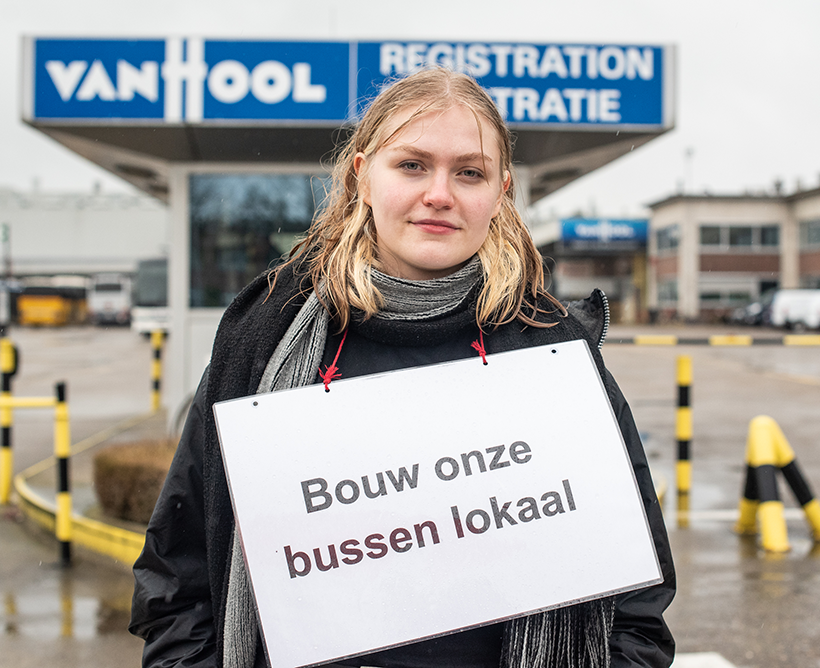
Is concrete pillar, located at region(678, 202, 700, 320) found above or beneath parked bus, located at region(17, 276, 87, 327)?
above

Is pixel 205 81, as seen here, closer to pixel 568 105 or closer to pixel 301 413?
pixel 568 105

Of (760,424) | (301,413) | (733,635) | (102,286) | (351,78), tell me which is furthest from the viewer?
(102,286)

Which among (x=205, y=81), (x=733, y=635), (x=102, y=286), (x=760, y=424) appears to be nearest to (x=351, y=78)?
(x=205, y=81)

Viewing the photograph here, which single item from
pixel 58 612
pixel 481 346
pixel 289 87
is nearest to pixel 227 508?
pixel 481 346

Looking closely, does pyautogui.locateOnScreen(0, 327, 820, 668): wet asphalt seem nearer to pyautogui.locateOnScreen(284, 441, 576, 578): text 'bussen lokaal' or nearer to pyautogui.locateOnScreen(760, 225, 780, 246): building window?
pyautogui.locateOnScreen(284, 441, 576, 578): text 'bussen lokaal'

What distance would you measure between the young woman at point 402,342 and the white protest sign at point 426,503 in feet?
0.21

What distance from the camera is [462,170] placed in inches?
53.2

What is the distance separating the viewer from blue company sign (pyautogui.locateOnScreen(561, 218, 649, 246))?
5150 centimetres

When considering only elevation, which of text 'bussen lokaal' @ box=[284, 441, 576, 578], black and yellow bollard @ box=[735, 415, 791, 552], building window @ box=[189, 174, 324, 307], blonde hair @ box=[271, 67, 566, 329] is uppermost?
building window @ box=[189, 174, 324, 307]

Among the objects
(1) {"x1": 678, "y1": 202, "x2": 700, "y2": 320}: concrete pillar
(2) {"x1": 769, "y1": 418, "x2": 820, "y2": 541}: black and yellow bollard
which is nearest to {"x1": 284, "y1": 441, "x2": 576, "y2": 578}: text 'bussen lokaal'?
(2) {"x1": 769, "y1": 418, "x2": 820, "y2": 541}: black and yellow bollard

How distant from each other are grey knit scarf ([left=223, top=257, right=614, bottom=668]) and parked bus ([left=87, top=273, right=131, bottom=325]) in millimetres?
45230

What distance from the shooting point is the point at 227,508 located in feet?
4.35

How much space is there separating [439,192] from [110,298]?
4628 centimetres

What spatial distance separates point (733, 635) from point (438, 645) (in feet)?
9.14
